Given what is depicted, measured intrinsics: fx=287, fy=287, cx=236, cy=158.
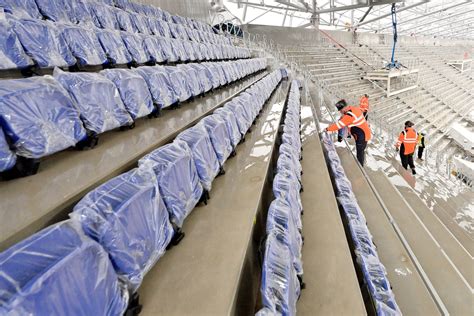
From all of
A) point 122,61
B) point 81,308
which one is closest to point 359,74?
point 122,61

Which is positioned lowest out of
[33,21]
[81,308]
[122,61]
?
[81,308]

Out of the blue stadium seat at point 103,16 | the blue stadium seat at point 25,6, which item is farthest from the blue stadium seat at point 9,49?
the blue stadium seat at point 103,16

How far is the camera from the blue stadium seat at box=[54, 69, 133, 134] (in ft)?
2.69

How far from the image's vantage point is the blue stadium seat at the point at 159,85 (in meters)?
1.23

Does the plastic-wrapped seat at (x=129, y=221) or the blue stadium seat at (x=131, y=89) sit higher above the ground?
the blue stadium seat at (x=131, y=89)

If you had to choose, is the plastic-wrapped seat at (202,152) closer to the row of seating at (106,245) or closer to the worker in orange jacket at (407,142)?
the row of seating at (106,245)

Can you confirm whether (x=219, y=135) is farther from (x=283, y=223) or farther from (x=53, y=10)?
(x=53, y=10)

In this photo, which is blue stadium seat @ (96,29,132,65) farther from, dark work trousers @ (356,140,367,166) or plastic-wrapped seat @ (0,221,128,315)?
dark work trousers @ (356,140,367,166)

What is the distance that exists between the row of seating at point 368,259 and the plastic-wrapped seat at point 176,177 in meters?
0.56

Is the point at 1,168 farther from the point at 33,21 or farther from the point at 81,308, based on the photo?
the point at 33,21

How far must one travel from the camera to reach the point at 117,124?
3.15ft

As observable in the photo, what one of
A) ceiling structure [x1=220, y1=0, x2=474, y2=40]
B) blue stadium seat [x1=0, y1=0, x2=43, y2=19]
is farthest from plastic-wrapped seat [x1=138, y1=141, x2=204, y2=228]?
ceiling structure [x1=220, y1=0, x2=474, y2=40]

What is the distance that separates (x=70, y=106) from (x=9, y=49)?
437 mm

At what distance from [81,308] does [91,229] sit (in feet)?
0.40
